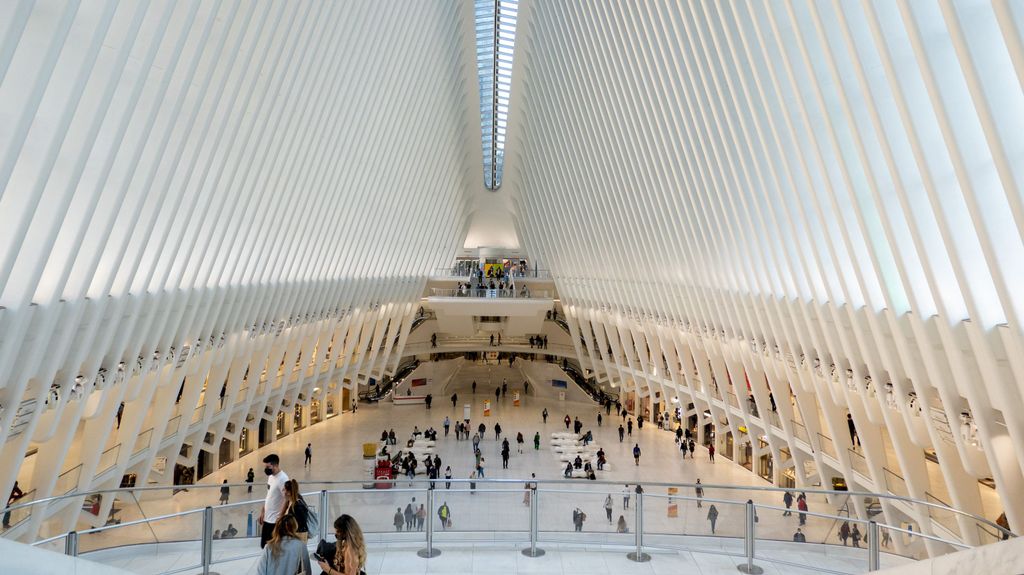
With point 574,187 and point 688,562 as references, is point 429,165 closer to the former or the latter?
point 574,187

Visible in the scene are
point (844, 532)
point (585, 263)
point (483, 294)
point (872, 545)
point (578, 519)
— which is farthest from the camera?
point (483, 294)

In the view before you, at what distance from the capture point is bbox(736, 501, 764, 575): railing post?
6.34 meters

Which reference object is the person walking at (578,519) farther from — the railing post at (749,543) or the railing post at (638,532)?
the railing post at (749,543)

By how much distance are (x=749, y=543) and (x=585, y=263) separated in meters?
27.2

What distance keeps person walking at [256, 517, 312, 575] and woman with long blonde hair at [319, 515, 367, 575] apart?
29cm

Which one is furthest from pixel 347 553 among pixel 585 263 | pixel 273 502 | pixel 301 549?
pixel 585 263

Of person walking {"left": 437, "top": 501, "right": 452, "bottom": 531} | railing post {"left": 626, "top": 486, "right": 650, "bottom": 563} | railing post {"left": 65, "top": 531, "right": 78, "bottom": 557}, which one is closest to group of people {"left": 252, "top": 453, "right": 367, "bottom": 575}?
person walking {"left": 437, "top": 501, "right": 452, "bottom": 531}

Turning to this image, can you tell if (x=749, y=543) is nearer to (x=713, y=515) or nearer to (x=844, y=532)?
(x=713, y=515)

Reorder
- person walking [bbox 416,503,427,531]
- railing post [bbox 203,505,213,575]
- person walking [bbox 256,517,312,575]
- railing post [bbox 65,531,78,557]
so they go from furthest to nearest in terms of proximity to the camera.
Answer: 1. person walking [bbox 416,503,427,531]
2. railing post [bbox 203,505,213,575]
3. railing post [bbox 65,531,78,557]
4. person walking [bbox 256,517,312,575]

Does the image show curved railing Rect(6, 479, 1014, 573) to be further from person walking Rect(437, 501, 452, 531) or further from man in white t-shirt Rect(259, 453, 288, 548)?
man in white t-shirt Rect(259, 453, 288, 548)

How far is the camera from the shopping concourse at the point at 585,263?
22.5 feet

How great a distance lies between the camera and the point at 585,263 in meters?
33.5

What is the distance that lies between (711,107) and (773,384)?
8454 millimetres

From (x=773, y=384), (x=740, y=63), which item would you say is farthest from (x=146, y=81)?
(x=773, y=384)
